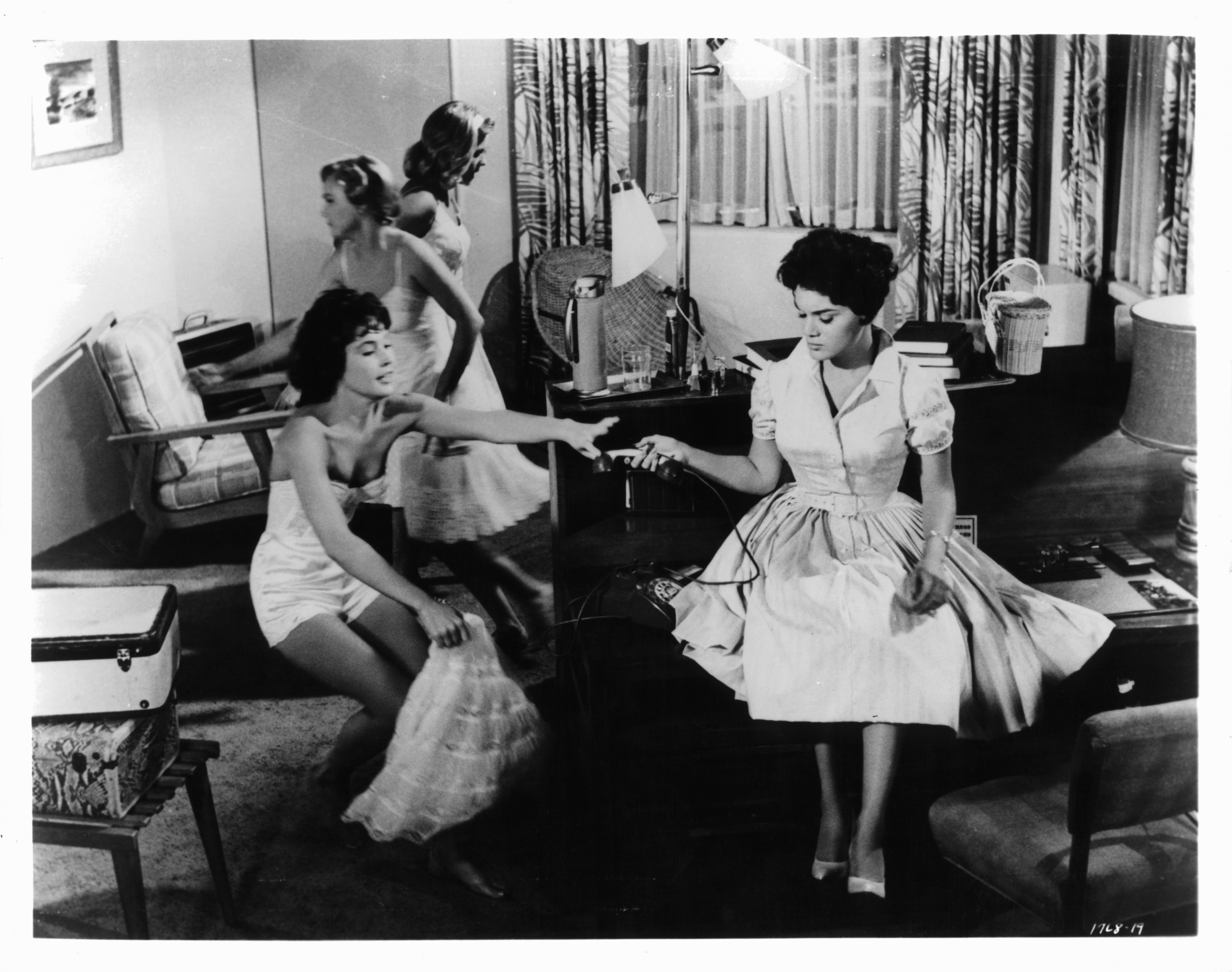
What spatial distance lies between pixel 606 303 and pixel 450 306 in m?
0.35

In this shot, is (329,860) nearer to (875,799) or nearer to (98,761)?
(98,761)

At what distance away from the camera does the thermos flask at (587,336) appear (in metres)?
2.74

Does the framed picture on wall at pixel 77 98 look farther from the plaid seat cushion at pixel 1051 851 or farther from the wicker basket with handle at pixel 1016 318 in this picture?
the plaid seat cushion at pixel 1051 851

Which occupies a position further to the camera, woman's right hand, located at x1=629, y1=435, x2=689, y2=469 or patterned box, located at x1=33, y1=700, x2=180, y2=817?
woman's right hand, located at x1=629, y1=435, x2=689, y2=469

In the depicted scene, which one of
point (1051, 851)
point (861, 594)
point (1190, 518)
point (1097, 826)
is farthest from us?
point (1190, 518)

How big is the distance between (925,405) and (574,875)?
131cm

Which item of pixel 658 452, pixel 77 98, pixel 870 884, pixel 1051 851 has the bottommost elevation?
pixel 870 884

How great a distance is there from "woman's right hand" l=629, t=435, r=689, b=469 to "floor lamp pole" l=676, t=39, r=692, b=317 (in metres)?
0.40

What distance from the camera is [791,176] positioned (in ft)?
8.92

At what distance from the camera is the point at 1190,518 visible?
2.83 meters

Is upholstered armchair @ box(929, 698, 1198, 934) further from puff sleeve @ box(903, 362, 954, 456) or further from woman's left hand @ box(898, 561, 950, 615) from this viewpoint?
puff sleeve @ box(903, 362, 954, 456)

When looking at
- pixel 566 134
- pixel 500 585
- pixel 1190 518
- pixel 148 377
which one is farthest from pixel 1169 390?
pixel 148 377

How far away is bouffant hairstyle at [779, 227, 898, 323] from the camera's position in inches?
107

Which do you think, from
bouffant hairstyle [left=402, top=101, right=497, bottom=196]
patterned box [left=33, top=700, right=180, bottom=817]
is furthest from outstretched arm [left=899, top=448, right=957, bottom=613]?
patterned box [left=33, top=700, right=180, bottom=817]
